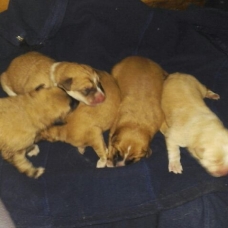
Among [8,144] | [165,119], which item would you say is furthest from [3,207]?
[165,119]

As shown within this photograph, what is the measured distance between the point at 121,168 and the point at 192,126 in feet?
1.98

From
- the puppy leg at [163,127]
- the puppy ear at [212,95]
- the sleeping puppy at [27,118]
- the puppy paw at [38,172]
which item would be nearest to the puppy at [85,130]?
the sleeping puppy at [27,118]

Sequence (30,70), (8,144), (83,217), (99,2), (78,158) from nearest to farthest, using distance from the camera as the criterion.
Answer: (83,217), (8,144), (78,158), (30,70), (99,2)

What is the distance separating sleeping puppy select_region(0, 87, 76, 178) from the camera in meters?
2.67

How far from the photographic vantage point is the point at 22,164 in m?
2.73

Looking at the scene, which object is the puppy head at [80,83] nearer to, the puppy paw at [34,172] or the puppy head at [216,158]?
the puppy paw at [34,172]

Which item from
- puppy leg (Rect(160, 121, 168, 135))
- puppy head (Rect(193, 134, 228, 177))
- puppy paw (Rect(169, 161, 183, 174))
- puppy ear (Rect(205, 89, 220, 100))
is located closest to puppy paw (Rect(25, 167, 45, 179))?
puppy paw (Rect(169, 161, 183, 174))

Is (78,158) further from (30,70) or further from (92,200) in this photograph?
(30,70)

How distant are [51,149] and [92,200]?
0.55 m

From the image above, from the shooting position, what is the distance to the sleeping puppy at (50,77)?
2.85m

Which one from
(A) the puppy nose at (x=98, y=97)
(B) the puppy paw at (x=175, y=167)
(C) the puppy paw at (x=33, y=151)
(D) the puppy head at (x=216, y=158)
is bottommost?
(C) the puppy paw at (x=33, y=151)

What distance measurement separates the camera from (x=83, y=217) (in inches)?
98.4

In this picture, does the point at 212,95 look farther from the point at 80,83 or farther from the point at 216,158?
the point at 80,83

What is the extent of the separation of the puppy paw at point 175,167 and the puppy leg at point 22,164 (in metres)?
0.86
